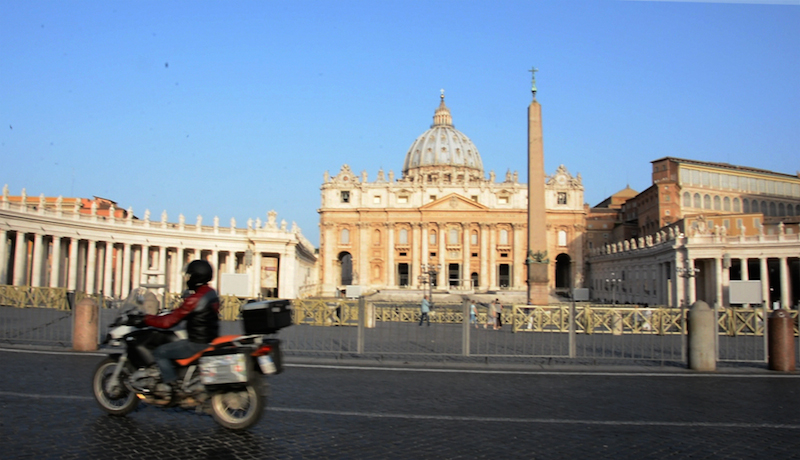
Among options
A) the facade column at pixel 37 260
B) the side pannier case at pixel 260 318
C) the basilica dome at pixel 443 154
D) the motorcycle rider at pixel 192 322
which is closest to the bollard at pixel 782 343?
the side pannier case at pixel 260 318

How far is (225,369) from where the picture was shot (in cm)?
624

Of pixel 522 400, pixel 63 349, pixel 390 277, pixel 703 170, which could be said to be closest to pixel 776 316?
pixel 522 400

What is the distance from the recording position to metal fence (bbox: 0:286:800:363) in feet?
43.5

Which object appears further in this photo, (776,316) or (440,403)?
(776,316)

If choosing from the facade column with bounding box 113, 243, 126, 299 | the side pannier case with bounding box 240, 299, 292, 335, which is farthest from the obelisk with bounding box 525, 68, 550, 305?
the facade column with bounding box 113, 243, 126, 299

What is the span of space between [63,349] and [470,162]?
4221 inches

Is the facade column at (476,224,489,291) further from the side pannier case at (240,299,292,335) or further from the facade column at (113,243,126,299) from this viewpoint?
the side pannier case at (240,299,292,335)

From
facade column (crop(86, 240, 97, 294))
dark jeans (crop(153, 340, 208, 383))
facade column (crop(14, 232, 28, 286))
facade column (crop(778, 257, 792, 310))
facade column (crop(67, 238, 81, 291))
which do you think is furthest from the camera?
facade column (crop(86, 240, 97, 294))

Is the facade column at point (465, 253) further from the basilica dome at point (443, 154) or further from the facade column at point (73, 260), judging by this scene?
the facade column at point (73, 260)

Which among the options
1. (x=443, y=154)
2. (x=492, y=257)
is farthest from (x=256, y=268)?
(x=443, y=154)

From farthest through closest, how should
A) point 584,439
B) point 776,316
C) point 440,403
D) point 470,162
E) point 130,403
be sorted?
point 470,162
point 776,316
point 440,403
point 130,403
point 584,439

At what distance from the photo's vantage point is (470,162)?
11769 centimetres

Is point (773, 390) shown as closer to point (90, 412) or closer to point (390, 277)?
point (90, 412)

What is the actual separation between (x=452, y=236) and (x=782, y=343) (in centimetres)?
6886
